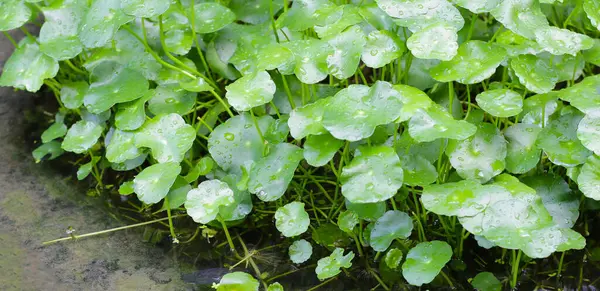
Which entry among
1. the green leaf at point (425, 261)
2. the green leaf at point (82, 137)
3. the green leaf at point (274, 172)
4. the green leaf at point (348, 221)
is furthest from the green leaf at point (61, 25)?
the green leaf at point (425, 261)

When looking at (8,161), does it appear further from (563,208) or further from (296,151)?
(563,208)

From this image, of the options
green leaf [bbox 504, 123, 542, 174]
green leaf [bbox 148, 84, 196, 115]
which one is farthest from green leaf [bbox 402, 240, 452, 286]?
green leaf [bbox 148, 84, 196, 115]

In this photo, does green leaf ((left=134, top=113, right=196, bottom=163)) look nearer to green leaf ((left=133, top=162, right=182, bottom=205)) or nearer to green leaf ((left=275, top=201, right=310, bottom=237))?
green leaf ((left=133, top=162, right=182, bottom=205))

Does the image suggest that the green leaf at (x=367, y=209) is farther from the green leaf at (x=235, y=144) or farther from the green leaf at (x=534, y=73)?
the green leaf at (x=534, y=73)

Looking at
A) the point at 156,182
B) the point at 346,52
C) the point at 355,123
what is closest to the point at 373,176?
the point at 355,123

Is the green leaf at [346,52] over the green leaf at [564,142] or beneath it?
over

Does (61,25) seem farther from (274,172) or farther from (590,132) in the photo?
(590,132)
